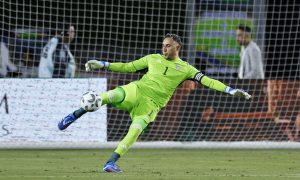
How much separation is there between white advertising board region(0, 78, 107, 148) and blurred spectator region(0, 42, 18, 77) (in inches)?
50.0

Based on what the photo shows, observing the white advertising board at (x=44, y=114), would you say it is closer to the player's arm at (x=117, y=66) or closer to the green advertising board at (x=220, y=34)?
the green advertising board at (x=220, y=34)

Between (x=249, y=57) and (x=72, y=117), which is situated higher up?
(x=249, y=57)

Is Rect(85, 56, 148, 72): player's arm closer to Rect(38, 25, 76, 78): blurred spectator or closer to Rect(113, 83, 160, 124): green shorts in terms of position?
Rect(113, 83, 160, 124): green shorts

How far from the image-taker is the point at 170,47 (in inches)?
543

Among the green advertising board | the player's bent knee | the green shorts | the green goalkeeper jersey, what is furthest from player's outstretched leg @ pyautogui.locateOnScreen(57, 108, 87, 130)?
the green advertising board

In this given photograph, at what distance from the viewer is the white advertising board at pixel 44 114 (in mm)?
17594

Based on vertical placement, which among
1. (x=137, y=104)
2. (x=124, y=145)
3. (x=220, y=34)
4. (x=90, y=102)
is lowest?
(x=124, y=145)

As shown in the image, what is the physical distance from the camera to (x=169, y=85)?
1383 centimetres

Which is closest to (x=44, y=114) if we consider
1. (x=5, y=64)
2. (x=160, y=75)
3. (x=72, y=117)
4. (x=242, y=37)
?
(x=5, y=64)

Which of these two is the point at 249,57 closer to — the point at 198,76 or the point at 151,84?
the point at 198,76

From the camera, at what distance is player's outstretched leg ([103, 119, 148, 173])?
41.3 feet

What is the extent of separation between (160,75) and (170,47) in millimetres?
425

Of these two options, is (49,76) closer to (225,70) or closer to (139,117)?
(225,70)

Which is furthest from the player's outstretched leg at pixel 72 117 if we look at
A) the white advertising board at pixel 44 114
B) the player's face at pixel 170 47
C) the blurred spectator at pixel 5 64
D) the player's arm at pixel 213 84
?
the blurred spectator at pixel 5 64
